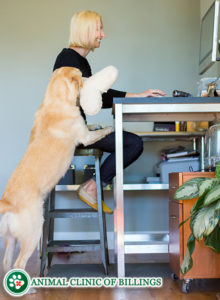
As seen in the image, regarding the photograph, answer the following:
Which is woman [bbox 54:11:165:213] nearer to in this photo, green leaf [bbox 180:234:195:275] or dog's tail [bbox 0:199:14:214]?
dog's tail [bbox 0:199:14:214]

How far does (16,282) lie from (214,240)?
0.88 meters

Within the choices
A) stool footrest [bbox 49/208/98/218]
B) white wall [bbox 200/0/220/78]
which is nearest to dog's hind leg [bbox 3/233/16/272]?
stool footrest [bbox 49/208/98/218]

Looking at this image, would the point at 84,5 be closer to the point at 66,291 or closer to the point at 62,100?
the point at 62,100

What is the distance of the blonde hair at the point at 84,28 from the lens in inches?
98.4

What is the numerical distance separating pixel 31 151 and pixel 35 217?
1.17ft

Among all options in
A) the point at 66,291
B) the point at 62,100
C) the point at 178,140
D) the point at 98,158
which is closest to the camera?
the point at 66,291

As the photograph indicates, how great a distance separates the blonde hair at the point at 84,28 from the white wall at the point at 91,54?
1.32 m

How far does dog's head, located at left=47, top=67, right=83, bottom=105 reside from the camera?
2.23m

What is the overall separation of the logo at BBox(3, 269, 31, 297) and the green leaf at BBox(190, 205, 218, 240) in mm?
764

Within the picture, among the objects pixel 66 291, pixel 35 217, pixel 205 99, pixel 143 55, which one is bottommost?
pixel 66 291

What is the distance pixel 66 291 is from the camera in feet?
6.84

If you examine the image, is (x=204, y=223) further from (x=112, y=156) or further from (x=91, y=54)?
(x=91, y=54)

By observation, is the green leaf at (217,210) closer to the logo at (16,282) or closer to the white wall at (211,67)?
the logo at (16,282)

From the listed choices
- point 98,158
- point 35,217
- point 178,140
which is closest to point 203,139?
point 178,140
